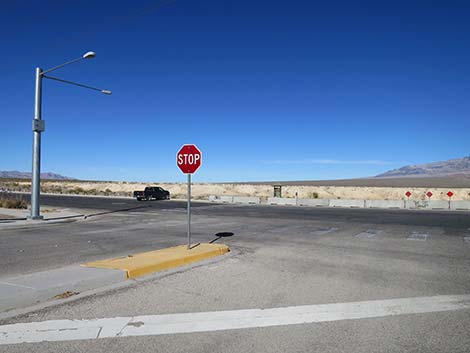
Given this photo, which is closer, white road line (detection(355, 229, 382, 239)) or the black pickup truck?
white road line (detection(355, 229, 382, 239))

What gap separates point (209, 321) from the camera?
545 cm

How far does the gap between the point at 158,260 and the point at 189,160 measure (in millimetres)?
2838

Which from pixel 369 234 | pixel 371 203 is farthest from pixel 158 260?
pixel 371 203

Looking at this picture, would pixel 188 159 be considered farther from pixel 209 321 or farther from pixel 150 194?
pixel 150 194

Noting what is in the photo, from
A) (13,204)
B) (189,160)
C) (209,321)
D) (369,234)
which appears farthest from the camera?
(13,204)

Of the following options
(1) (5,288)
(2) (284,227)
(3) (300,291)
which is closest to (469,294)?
(3) (300,291)

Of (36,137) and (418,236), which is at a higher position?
(36,137)

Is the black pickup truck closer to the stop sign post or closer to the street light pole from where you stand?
the street light pole

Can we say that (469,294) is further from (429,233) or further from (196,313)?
(429,233)

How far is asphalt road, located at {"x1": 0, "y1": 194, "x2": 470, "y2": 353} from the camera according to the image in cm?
476

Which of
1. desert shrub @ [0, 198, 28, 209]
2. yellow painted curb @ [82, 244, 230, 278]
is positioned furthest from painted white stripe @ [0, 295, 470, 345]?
desert shrub @ [0, 198, 28, 209]

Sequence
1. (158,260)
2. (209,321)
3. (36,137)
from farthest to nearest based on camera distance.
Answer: (36,137) < (158,260) < (209,321)

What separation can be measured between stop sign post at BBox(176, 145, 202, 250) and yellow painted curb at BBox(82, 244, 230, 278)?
56cm

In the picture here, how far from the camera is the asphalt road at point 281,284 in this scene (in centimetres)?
Answer: 476
